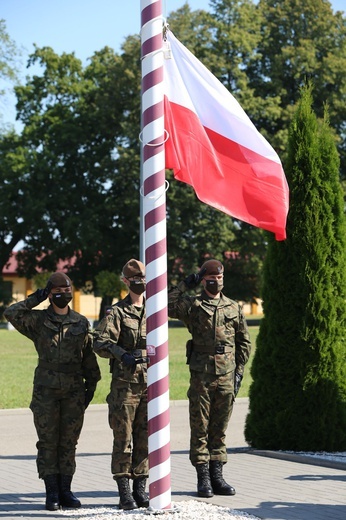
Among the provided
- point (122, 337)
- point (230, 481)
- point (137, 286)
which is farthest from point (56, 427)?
point (230, 481)

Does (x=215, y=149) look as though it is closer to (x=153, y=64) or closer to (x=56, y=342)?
(x=153, y=64)

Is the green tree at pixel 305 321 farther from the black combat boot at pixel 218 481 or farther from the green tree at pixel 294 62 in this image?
the green tree at pixel 294 62

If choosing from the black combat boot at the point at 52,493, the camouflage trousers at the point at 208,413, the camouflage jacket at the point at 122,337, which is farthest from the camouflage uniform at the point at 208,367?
the black combat boot at the point at 52,493

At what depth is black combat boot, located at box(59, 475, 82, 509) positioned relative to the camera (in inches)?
313

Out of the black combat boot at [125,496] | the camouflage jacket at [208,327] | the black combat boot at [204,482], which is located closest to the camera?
the black combat boot at [125,496]

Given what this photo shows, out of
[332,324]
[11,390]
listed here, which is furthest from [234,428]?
[11,390]

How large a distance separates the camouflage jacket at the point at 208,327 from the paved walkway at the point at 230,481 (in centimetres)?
118

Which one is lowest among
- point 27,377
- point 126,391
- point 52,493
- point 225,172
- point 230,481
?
point 230,481

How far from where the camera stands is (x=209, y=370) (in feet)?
27.8

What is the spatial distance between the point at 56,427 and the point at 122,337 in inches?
37.1

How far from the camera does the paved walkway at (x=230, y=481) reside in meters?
7.90

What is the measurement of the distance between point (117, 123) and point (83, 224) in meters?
5.89

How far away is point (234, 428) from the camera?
47.2 ft

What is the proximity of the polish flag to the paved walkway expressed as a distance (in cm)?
235
